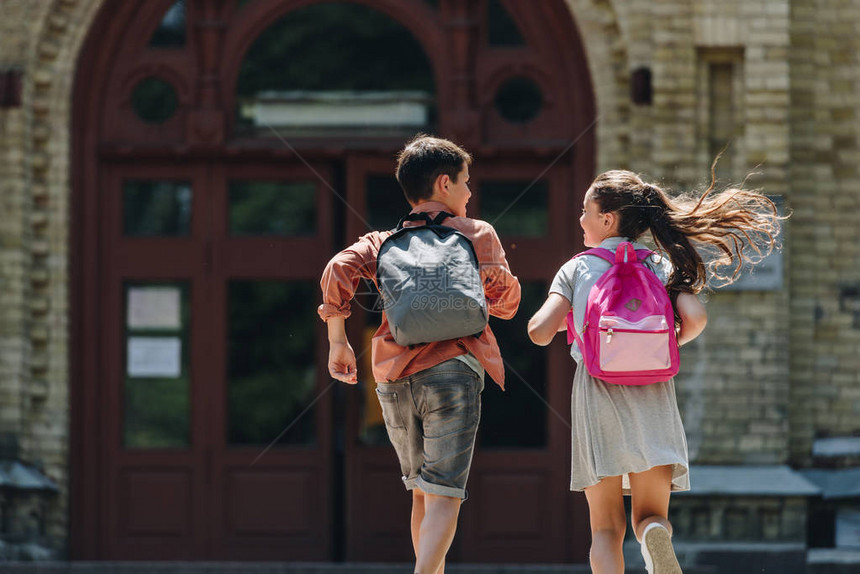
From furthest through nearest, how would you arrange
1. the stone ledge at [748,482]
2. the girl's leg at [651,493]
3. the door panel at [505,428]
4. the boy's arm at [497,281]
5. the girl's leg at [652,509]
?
1. the door panel at [505,428]
2. the stone ledge at [748,482]
3. the boy's arm at [497,281]
4. the girl's leg at [651,493]
5. the girl's leg at [652,509]

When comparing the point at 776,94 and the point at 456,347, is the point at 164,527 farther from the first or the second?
the point at 776,94

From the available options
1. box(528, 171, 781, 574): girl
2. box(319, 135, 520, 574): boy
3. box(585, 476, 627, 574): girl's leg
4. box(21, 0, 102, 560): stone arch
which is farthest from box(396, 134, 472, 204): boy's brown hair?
box(21, 0, 102, 560): stone arch

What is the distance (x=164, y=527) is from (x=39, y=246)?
201 cm

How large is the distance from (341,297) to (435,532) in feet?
3.14

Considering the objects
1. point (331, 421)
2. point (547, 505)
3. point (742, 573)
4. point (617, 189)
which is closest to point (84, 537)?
point (331, 421)

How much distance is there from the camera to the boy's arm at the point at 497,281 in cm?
498

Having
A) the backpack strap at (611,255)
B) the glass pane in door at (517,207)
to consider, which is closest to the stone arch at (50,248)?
the glass pane in door at (517,207)

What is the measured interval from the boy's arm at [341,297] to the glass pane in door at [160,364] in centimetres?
378

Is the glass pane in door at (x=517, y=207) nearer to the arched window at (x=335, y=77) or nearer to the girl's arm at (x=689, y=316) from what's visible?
the arched window at (x=335, y=77)

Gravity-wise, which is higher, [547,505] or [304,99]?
[304,99]

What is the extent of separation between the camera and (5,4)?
27.6 ft

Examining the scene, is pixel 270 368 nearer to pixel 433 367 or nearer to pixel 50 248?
pixel 50 248

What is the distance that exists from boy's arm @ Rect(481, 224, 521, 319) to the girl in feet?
0.65

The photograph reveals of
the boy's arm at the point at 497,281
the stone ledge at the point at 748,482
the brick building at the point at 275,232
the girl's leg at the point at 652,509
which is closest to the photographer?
the girl's leg at the point at 652,509
